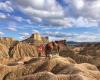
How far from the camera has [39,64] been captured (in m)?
64.7

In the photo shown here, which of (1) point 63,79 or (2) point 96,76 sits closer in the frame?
(1) point 63,79

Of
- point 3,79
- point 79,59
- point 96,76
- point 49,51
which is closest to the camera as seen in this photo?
point 96,76

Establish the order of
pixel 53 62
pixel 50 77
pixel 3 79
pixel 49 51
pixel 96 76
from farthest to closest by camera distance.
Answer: pixel 49 51
pixel 53 62
pixel 3 79
pixel 96 76
pixel 50 77

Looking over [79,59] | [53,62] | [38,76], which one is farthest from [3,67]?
[79,59]

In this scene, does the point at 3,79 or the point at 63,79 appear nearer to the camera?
the point at 63,79

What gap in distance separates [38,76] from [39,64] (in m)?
20.9

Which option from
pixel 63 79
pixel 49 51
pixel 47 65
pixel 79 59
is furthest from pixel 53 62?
pixel 79 59

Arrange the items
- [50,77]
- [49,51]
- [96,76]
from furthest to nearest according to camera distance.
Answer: [49,51]
[96,76]
[50,77]

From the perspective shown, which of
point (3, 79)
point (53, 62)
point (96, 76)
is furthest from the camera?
point (53, 62)

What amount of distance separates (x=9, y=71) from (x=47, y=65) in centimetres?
877

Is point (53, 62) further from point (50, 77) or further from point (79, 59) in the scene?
point (79, 59)

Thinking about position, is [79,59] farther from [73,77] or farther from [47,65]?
[73,77]

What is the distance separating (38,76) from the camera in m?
43.8

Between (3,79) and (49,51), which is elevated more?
(49,51)
